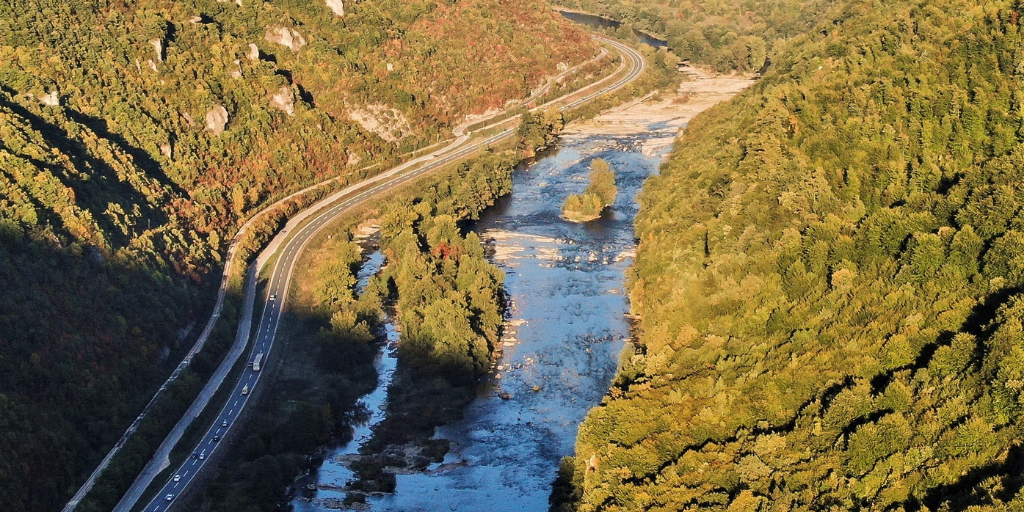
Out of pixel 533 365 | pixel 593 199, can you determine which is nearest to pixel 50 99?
pixel 533 365

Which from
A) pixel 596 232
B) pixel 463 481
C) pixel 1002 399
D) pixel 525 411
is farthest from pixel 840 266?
pixel 596 232

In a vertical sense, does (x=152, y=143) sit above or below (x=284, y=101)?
below

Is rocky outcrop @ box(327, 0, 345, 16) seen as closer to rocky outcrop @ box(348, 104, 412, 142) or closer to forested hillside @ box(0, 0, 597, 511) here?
forested hillside @ box(0, 0, 597, 511)

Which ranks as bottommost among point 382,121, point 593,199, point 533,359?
point 533,359

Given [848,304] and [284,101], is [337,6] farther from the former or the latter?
[848,304]

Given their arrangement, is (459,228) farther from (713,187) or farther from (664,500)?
(664,500)

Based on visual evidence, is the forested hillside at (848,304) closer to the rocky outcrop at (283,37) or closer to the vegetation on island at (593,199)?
the vegetation on island at (593,199)

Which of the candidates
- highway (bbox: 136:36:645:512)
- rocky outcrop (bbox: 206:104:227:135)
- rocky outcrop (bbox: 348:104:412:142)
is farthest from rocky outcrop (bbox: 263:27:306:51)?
highway (bbox: 136:36:645:512)
